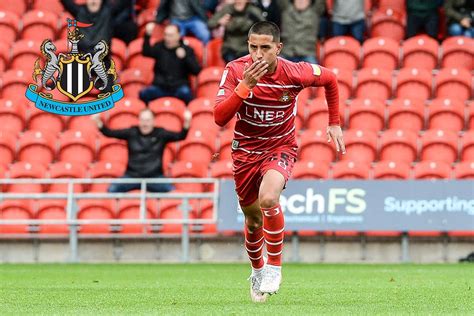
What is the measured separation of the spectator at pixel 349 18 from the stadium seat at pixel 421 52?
810mm

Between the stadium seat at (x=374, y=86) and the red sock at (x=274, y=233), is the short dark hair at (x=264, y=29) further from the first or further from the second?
the stadium seat at (x=374, y=86)

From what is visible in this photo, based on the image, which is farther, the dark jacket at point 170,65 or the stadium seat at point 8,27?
the stadium seat at point 8,27

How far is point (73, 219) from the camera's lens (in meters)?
17.3

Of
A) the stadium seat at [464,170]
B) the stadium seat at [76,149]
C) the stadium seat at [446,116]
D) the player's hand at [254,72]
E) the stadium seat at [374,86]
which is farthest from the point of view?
the stadium seat at [374,86]

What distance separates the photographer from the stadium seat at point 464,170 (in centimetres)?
1734

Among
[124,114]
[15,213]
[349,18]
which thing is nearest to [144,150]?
[124,114]

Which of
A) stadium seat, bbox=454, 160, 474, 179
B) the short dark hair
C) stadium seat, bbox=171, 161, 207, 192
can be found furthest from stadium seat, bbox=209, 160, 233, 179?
the short dark hair

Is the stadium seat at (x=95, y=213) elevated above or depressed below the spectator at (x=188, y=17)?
below

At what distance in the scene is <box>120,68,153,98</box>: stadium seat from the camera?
1972 centimetres

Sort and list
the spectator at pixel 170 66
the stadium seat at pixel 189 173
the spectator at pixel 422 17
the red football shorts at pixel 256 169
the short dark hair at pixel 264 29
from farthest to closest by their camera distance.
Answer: the spectator at pixel 422 17, the spectator at pixel 170 66, the stadium seat at pixel 189 173, the red football shorts at pixel 256 169, the short dark hair at pixel 264 29

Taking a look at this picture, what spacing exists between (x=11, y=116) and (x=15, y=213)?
7.00ft

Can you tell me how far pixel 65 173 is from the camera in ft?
59.1

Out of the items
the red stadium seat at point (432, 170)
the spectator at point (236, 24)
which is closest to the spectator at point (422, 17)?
the spectator at point (236, 24)

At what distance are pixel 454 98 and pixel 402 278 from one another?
642 centimetres
